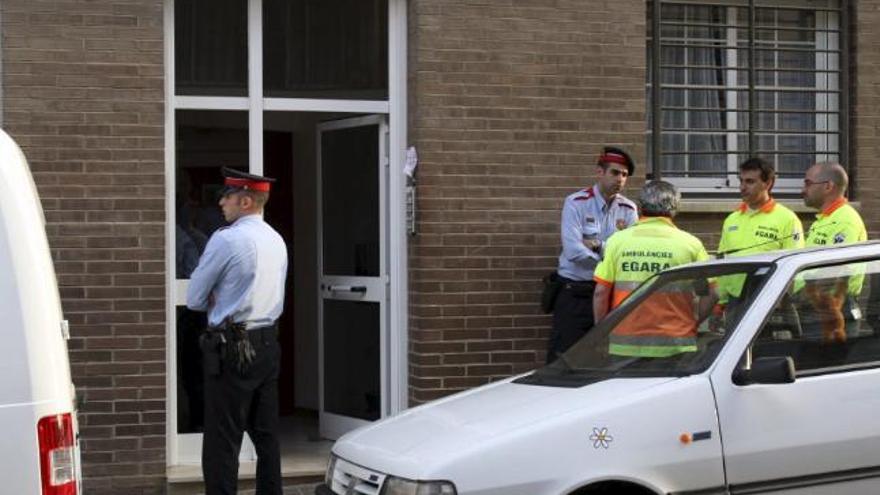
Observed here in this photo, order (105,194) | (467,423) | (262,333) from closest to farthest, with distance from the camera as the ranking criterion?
(467,423)
(262,333)
(105,194)

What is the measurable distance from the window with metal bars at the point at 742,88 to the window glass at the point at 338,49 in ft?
6.36

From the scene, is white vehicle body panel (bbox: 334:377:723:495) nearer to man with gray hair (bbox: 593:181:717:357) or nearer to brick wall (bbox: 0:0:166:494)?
man with gray hair (bbox: 593:181:717:357)

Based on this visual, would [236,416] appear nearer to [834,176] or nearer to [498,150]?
[498,150]

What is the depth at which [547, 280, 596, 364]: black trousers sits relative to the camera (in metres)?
8.35

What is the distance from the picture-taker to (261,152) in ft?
28.2

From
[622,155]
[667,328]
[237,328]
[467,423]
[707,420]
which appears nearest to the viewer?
[707,420]

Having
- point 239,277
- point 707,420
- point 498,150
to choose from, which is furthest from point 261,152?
point 707,420

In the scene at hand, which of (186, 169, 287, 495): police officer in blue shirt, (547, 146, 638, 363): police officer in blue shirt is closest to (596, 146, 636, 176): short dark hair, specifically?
(547, 146, 638, 363): police officer in blue shirt

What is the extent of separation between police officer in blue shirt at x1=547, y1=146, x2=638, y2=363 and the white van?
4.50 m

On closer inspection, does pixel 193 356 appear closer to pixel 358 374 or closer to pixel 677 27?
pixel 358 374

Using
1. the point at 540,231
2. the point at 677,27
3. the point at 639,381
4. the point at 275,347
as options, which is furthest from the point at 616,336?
the point at 677,27

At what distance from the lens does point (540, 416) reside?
5277mm

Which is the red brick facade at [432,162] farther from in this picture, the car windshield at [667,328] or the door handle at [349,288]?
the car windshield at [667,328]

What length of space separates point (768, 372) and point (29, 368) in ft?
9.21
